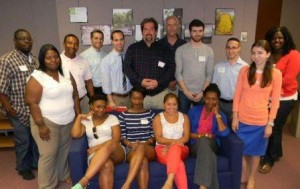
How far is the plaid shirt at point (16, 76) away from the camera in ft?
9.39

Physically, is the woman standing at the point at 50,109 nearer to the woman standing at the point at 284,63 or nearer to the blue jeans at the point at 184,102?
the blue jeans at the point at 184,102

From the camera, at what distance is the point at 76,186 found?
2.35m

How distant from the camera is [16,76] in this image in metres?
2.92

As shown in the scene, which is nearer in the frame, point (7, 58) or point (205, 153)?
point (205, 153)

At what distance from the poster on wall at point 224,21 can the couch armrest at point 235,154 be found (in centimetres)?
246

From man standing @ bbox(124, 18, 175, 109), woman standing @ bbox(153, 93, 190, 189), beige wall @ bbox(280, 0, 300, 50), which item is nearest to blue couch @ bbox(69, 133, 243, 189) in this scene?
woman standing @ bbox(153, 93, 190, 189)

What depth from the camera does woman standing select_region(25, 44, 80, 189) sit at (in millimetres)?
2562

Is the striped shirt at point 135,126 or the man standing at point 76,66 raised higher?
the man standing at point 76,66

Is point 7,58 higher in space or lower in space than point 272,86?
higher

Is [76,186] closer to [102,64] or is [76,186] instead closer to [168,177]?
[168,177]

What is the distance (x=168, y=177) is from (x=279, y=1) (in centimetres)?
519

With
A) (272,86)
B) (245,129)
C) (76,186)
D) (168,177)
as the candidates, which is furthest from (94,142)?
(272,86)

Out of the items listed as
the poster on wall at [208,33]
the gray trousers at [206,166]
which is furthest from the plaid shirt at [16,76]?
the poster on wall at [208,33]

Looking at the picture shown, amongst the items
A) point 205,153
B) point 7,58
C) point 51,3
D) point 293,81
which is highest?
point 51,3
